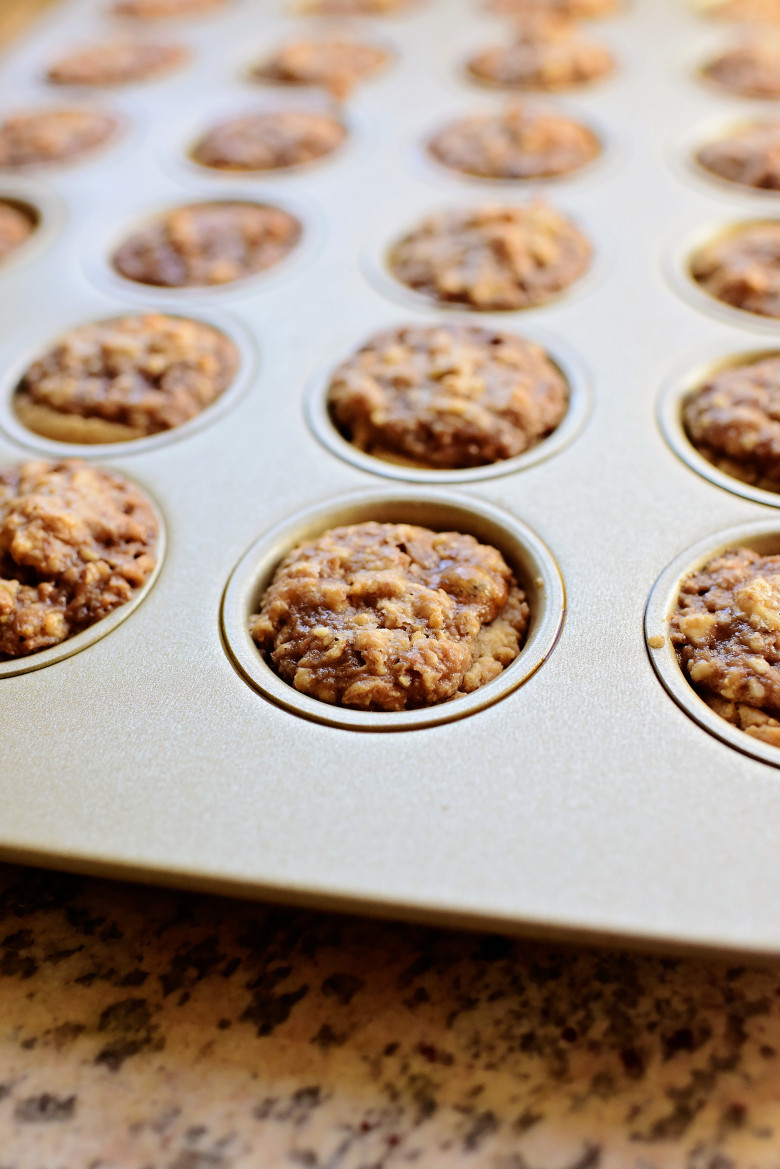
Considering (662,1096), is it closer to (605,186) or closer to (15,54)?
(605,186)

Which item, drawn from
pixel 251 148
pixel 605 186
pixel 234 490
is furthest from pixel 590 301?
pixel 251 148

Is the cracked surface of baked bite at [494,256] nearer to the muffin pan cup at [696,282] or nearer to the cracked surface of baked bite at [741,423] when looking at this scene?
the muffin pan cup at [696,282]

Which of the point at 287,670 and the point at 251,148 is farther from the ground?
the point at 251,148

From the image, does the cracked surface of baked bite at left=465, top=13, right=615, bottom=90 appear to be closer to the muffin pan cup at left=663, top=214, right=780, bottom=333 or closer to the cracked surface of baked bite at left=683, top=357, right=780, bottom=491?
the muffin pan cup at left=663, top=214, right=780, bottom=333

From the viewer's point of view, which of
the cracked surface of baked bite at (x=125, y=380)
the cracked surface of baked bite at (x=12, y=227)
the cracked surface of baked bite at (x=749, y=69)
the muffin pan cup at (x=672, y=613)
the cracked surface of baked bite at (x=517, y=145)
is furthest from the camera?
the cracked surface of baked bite at (x=749, y=69)

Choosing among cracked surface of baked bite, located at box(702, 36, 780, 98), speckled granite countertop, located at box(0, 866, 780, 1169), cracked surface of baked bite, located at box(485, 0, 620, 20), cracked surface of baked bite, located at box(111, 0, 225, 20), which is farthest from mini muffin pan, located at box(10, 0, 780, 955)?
cracked surface of baked bite, located at box(111, 0, 225, 20)

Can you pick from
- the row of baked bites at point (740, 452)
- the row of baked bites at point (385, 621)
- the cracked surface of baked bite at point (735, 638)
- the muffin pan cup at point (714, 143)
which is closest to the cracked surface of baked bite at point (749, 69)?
the muffin pan cup at point (714, 143)
